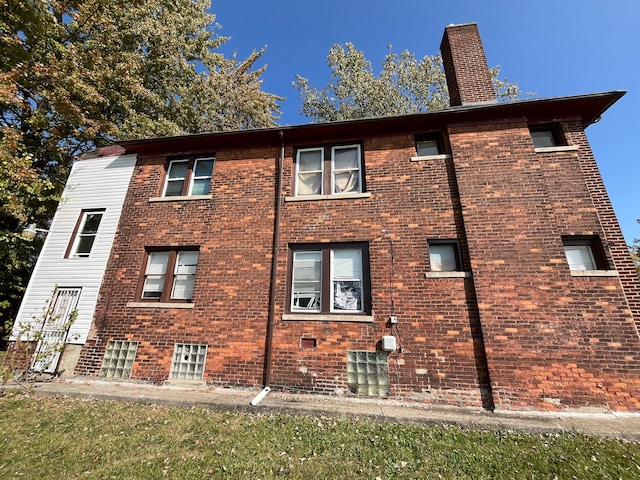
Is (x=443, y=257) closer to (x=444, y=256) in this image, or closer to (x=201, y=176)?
(x=444, y=256)

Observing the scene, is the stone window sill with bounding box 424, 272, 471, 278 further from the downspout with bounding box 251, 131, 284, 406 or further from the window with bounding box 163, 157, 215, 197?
the window with bounding box 163, 157, 215, 197

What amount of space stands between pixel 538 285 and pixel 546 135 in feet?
14.1

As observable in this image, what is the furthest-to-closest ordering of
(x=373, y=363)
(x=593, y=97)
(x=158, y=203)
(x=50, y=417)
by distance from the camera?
(x=158, y=203) < (x=593, y=97) < (x=373, y=363) < (x=50, y=417)

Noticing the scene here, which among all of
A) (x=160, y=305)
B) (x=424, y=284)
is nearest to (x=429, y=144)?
(x=424, y=284)

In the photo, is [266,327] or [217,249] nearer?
[266,327]

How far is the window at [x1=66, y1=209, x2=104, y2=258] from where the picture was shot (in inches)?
344

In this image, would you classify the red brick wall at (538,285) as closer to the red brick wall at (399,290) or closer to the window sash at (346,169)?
the red brick wall at (399,290)

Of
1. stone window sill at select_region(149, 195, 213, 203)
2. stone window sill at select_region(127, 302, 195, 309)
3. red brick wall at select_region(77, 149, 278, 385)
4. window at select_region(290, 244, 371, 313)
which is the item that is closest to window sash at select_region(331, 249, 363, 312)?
window at select_region(290, 244, 371, 313)

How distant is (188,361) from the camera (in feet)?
23.1

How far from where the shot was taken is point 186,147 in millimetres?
9211

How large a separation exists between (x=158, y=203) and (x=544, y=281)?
34.0 feet

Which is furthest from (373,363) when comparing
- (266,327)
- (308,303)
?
(266,327)

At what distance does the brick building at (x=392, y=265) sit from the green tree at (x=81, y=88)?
14.1 ft

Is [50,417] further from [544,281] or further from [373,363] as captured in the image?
[544,281]
